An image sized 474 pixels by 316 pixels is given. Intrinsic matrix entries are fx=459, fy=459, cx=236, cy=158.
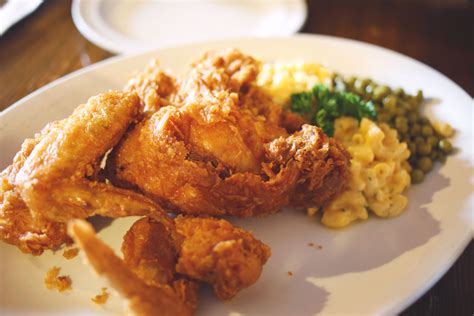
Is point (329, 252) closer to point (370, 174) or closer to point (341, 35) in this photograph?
point (370, 174)

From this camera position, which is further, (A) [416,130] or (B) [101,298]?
(A) [416,130]

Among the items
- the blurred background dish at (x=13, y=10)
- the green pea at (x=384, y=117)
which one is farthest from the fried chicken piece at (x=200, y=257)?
the blurred background dish at (x=13, y=10)

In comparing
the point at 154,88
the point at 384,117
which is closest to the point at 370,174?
the point at 384,117

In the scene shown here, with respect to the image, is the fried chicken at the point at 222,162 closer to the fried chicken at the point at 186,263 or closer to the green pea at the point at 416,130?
the fried chicken at the point at 186,263

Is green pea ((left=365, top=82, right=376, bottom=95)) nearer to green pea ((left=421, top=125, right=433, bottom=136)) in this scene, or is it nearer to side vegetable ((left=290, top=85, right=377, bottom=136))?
side vegetable ((left=290, top=85, right=377, bottom=136))

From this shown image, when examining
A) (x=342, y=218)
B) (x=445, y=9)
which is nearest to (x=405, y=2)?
(x=445, y=9)

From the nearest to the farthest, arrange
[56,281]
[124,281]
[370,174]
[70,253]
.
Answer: [124,281]
[56,281]
[70,253]
[370,174]

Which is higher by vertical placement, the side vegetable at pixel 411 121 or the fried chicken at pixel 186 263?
the side vegetable at pixel 411 121
